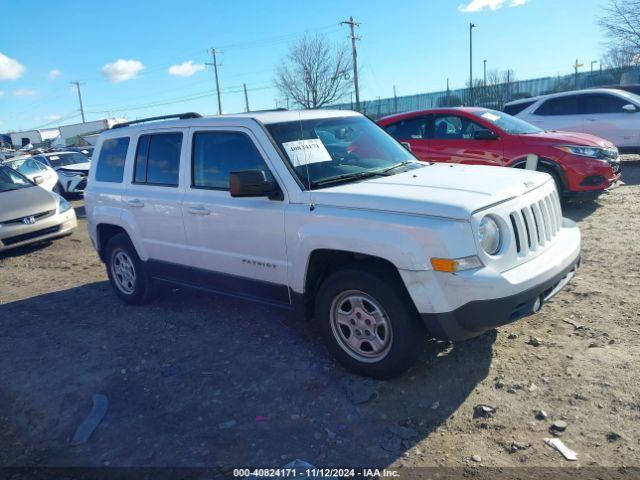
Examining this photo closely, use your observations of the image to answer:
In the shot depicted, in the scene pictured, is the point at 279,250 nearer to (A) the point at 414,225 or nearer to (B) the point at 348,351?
(B) the point at 348,351

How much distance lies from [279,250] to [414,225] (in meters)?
1.20

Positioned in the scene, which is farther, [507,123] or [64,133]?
[64,133]

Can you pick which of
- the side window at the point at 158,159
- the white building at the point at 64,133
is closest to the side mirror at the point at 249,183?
the side window at the point at 158,159

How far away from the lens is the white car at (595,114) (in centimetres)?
1135

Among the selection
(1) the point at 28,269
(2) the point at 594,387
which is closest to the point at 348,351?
(2) the point at 594,387

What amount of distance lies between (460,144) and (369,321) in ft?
18.4

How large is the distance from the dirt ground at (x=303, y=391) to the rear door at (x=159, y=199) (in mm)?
686

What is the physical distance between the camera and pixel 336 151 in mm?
4211

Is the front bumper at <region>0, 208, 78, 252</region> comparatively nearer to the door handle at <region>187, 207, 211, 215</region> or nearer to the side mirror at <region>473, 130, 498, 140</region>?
the door handle at <region>187, 207, 211, 215</region>

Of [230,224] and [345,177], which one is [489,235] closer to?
[345,177]

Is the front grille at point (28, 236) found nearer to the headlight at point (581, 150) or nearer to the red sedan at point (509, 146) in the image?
the red sedan at point (509, 146)

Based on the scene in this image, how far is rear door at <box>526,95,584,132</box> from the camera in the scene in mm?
11602

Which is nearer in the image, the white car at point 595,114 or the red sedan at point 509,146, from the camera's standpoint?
the red sedan at point 509,146

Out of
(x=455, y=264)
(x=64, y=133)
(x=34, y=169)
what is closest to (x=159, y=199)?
(x=455, y=264)
